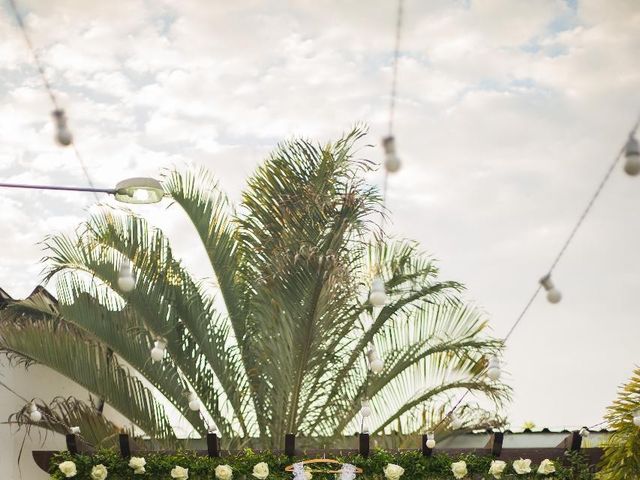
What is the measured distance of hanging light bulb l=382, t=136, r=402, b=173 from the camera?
593cm

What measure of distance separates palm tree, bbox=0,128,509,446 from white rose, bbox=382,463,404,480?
1.02 meters

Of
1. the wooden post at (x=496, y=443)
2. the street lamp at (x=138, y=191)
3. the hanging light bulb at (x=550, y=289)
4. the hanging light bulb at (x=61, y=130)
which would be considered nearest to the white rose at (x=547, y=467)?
the wooden post at (x=496, y=443)

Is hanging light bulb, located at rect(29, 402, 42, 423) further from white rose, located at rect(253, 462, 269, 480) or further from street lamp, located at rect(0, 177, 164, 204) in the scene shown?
street lamp, located at rect(0, 177, 164, 204)

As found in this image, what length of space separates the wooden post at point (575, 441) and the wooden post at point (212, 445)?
12.7 ft

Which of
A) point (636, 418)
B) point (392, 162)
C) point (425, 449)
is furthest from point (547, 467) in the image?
point (392, 162)

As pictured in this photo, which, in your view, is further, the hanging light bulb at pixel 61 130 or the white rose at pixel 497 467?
the white rose at pixel 497 467

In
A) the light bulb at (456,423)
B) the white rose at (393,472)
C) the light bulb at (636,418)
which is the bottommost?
the white rose at (393,472)

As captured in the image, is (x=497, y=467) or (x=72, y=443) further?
(x=72, y=443)

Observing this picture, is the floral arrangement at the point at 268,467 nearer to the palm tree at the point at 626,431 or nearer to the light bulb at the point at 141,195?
the palm tree at the point at 626,431

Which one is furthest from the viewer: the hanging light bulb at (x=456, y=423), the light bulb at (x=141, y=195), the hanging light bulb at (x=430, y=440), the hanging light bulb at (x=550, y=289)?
the hanging light bulb at (x=456, y=423)

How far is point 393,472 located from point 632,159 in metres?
5.61

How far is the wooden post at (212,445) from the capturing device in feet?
34.9

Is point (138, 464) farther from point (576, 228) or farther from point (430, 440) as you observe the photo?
point (576, 228)

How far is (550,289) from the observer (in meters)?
7.57
